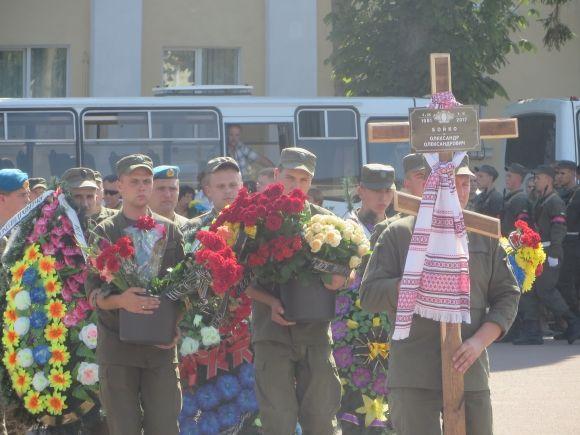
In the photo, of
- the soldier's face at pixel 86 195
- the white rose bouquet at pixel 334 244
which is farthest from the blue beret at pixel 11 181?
the white rose bouquet at pixel 334 244

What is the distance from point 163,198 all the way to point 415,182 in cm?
228

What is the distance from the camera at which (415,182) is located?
681 centimetres

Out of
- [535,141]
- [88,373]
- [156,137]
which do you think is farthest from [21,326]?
[535,141]

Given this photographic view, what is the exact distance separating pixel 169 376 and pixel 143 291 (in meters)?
0.63

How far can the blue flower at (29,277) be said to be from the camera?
780 cm

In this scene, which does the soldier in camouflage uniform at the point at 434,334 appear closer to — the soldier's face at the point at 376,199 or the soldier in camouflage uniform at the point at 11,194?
the soldier's face at the point at 376,199

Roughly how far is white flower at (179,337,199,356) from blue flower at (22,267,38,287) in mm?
1025

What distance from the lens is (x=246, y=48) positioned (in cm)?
2422

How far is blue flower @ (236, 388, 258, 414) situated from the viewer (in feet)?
27.2

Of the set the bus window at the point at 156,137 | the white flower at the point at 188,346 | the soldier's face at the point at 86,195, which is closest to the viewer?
the white flower at the point at 188,346

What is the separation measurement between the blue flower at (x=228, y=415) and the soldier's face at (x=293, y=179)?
155 cm

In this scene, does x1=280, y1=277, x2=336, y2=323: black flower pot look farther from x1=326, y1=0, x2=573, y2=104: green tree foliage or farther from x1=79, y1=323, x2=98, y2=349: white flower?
x1=326, y1=0, x2=573, y2=104: green tree foliage

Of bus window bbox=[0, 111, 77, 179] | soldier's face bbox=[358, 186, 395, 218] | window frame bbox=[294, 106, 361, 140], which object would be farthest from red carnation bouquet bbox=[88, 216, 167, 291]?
window frame bbox=[294, 106, 361, 140]

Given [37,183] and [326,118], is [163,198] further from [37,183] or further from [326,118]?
[326,118]
